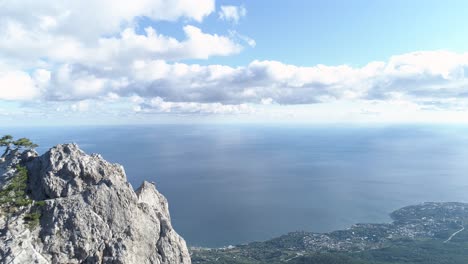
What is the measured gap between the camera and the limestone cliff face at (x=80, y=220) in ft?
97.6

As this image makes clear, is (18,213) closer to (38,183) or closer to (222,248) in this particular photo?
(38,183)

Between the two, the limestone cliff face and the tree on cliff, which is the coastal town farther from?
the limestone cliff face

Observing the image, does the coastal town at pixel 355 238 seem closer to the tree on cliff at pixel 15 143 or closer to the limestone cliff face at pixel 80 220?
the tree on cliff at pixel 15 143

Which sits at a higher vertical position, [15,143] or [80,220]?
[15,143]

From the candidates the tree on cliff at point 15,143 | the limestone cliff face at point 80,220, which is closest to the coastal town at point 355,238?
the tree on cliff at point 15,143

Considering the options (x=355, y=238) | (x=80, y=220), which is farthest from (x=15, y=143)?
(x=355, y=238)

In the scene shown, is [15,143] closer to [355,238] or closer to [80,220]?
[80,220]

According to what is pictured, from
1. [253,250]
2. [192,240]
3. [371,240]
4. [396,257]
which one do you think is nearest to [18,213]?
[253,250]

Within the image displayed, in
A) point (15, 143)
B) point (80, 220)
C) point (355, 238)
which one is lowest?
point (355, 238)

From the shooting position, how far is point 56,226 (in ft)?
102

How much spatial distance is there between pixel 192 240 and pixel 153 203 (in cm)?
12298

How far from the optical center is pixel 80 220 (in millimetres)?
31891

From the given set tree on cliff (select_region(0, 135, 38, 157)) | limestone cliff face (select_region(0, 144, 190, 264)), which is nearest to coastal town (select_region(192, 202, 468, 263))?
tree on cliff (select_region(0, 135, 38, 157))

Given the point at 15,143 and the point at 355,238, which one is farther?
the point at 355,238
